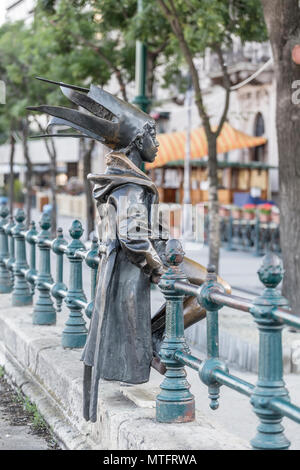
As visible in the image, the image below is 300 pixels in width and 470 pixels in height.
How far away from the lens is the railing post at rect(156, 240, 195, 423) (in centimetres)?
421

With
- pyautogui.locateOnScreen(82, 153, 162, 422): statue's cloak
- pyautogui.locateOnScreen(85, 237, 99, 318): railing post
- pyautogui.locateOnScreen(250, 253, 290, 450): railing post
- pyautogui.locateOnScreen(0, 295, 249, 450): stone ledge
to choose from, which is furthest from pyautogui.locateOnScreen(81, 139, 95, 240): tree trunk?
pyautogui.locateOnScreen(250, 253, 290, 450): railing post

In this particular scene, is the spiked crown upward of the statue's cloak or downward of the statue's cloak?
upward

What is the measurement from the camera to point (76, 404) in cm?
507

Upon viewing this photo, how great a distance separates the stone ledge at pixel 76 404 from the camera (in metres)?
3.95

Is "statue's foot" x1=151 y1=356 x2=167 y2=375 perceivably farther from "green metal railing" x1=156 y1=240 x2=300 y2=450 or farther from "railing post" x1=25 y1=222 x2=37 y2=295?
"railing post" x1=25 y1=222 x2=37 y2=295

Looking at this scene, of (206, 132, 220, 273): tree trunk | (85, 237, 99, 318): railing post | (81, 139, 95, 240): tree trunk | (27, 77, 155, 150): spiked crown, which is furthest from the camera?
(81, 139, 95, 240): tree trunk

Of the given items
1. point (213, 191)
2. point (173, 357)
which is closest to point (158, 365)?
point (173, 357)

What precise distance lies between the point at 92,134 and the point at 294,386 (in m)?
3.35

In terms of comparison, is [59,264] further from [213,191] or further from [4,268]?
[213,191]

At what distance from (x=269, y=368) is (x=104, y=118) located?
2120 millimetres

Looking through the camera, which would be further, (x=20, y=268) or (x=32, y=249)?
(x=20, y=268)

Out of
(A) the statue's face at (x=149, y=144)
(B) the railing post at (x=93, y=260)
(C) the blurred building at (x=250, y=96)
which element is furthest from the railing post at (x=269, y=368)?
(C) the blurred building at (x=250, y=96)

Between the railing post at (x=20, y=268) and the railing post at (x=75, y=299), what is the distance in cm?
200
